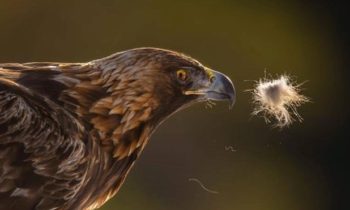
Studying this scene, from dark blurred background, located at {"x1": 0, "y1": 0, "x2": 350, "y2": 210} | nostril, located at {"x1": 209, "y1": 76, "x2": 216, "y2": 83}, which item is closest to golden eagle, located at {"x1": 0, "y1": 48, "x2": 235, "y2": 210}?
nostril, located at {"x1": 209, "y1": 76, "x2": 216, "y2": 83}

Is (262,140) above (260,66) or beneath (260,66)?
beneath

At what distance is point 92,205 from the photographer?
5.38 metres

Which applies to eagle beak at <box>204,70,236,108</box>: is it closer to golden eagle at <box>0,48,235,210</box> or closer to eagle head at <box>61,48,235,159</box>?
golden eagle at <box>0,48,235,210</box>

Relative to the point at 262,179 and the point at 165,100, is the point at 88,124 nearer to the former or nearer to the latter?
the point at 165,100

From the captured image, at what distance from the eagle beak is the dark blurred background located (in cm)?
309

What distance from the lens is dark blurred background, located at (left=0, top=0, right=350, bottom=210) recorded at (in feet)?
29.5

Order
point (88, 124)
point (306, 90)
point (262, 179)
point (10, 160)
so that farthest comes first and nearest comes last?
point (306, 90)
point (262, 179)
point (88, 124)
point (10, 160)

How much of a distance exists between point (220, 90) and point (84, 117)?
2.83 ft

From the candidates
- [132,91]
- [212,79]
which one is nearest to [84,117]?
[132,91]

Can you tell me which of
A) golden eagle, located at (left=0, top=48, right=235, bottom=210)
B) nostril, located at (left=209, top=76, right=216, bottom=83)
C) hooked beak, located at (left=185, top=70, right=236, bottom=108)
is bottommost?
golden eagle, located at (left=0, top=48, right=235, bottom=210)

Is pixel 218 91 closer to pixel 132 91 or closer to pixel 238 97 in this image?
pixel 132 91

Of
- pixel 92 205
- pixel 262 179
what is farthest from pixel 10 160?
pixel 262 179

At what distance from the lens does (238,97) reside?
9469 millimetres

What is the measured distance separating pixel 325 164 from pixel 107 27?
105 inches
